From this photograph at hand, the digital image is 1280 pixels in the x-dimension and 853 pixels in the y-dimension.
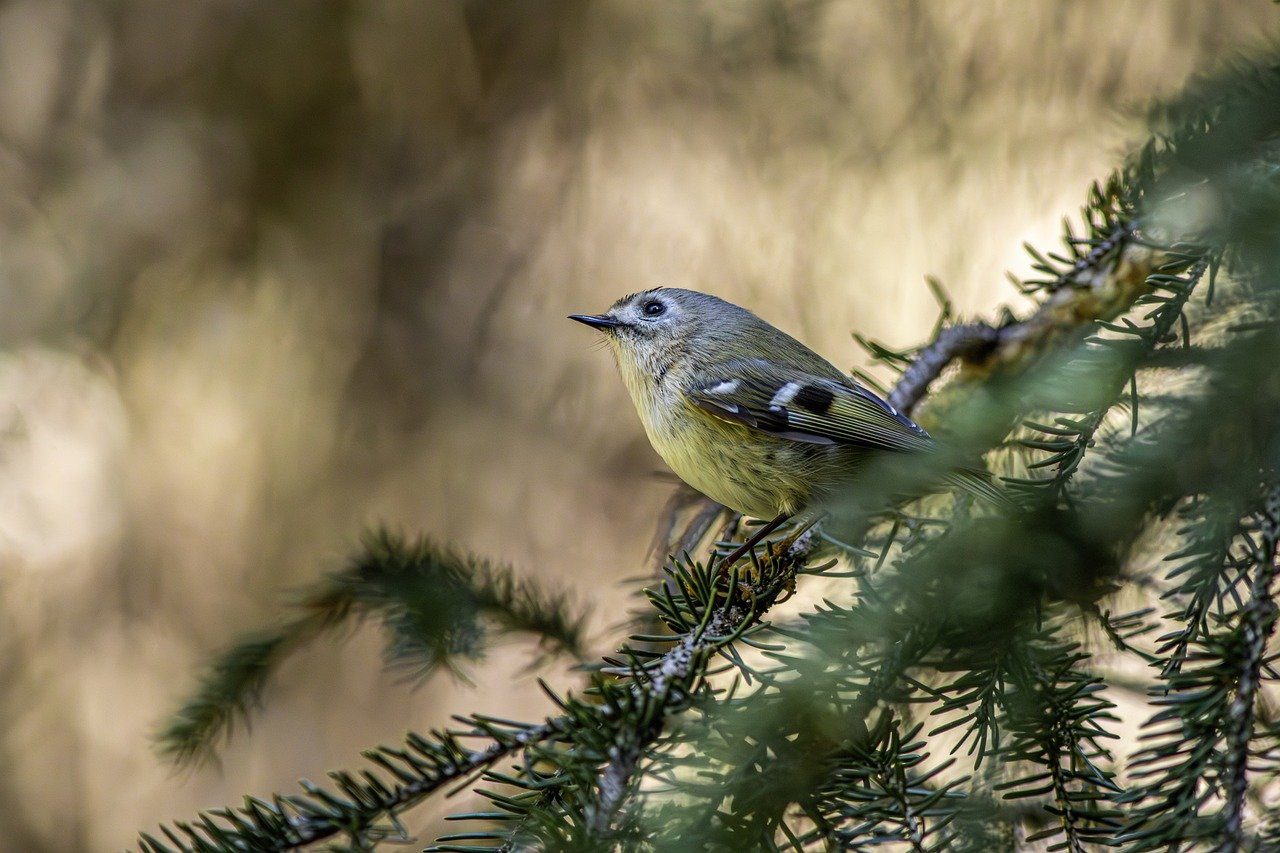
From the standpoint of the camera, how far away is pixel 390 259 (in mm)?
2488

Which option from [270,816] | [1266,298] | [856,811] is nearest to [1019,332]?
[1266,298]

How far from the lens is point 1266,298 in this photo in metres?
0.71

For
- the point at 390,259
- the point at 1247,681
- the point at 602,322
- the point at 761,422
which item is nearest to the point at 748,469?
the point at 761,422

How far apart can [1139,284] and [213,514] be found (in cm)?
199

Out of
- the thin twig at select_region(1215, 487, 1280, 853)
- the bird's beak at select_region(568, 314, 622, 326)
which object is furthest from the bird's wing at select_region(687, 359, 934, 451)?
the thin twig at select_region(1215, 487, 1280, 853)

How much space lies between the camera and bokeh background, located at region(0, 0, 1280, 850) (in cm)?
225

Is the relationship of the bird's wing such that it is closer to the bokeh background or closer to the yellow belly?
the yellow belly

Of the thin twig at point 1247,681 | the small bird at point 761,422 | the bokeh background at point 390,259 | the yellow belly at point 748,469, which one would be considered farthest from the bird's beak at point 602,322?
the thin twig at point 1247,681

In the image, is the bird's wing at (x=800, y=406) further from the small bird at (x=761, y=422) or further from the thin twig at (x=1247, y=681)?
the thin twig at (x=1247, y=681)

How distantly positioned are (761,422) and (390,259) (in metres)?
1.32

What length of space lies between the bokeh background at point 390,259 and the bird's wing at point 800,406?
0.75 meters

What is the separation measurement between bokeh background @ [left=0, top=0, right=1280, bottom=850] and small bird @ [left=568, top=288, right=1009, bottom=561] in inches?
26.3

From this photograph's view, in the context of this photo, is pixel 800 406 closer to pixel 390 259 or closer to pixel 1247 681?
pixel 1247 681

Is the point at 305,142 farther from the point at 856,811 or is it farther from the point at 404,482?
the point at 856,811
